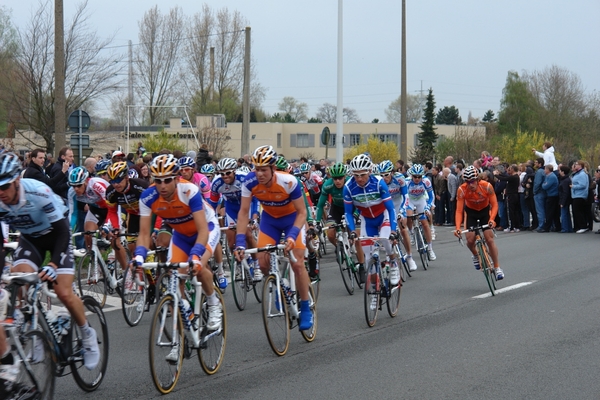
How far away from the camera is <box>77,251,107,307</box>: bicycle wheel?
1041 centimetres

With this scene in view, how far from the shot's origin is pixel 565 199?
22516mm

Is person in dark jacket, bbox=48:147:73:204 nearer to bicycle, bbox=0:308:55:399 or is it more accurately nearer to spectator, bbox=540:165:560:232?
bicycle, bbox=0:308:55:399

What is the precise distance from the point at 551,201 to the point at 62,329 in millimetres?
19655

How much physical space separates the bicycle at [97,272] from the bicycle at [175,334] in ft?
11.1

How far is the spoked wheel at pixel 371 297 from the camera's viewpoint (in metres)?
9.36

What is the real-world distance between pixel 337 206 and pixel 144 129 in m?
54.3

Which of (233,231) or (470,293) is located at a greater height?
(233,231)

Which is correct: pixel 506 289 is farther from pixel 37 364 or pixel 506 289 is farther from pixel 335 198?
pixel 37 364

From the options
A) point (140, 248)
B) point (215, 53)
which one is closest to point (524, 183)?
point (140, 248)

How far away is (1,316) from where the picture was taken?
17.6 feet

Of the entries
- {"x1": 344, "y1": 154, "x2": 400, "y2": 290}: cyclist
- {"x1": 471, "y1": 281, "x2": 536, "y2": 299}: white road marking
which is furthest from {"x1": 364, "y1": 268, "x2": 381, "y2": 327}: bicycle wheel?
{"x1": 471, "y1": 281, "x2": 536, "y2": 299}: white road marking

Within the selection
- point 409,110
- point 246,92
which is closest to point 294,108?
point 409,110

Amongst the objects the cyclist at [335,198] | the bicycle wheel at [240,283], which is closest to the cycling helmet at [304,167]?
the cyclist at [335,198]

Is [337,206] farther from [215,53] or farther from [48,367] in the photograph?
[215,53]
